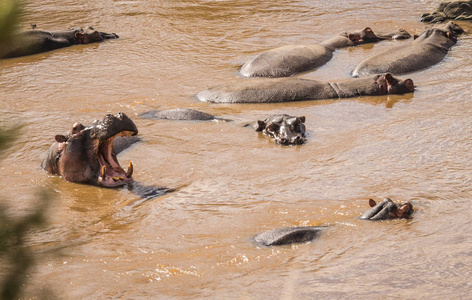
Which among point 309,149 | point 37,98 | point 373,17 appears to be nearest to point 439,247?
point 309,149

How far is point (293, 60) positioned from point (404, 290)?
709 centimetres

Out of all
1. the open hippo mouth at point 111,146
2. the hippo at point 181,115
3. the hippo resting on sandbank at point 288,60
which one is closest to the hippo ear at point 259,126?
the hippo at point 181,115

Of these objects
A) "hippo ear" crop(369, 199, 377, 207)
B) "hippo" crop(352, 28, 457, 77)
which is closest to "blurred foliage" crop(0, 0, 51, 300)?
"hippo ear" crop(369, 199, 377, 207)

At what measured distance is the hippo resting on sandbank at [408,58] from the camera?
10.6 meters

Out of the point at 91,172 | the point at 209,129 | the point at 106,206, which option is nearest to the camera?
the point at 106,206

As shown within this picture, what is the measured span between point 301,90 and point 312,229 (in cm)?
464

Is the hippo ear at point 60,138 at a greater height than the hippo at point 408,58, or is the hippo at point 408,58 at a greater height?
the hippo ear at point 60,138

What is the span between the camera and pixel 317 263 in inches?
185

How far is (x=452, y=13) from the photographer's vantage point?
14.0 m

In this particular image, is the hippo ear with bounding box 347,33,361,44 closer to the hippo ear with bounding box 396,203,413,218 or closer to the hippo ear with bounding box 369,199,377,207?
the hippo ear with bounding box 369,199,377,207

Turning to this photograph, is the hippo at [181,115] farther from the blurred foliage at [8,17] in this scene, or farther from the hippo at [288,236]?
the blurred foliage at [8,17]

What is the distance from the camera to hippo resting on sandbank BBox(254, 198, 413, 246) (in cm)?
507

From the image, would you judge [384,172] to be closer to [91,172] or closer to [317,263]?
[317,263]

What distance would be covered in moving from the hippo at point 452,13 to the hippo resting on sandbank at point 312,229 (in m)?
9.25
